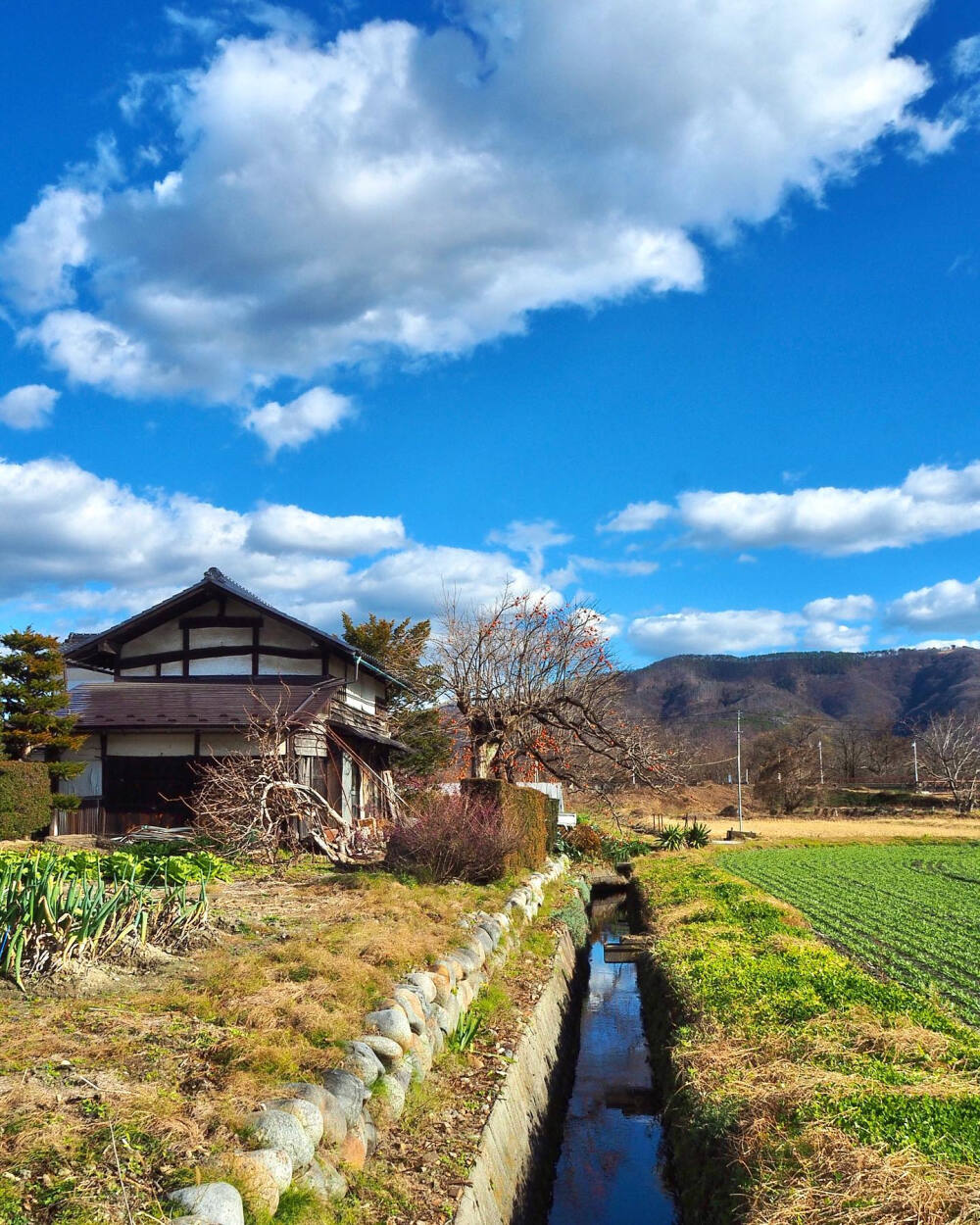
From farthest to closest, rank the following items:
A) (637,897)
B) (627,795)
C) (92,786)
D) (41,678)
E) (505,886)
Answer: (627,795)
(637,897)
(92,786)
(41,678)
(505,886)

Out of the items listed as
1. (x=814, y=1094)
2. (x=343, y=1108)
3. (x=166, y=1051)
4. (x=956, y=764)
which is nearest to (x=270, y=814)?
(x=166, y=1051)

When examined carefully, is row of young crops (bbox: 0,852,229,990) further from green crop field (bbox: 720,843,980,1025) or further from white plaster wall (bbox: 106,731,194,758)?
white plaster wall (bbox: 106,731,194,758)

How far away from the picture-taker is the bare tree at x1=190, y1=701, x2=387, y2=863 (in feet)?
48.2

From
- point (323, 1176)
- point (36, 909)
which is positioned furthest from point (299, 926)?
point (323, 1176)

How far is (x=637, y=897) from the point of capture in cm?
2123

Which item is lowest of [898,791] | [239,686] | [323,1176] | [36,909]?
[898,791]

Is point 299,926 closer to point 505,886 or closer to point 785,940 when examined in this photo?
point 505,886

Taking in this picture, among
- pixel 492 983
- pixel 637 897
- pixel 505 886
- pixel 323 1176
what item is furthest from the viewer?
pixel 637 897

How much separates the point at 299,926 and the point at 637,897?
45.2 feet

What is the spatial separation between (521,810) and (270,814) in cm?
510

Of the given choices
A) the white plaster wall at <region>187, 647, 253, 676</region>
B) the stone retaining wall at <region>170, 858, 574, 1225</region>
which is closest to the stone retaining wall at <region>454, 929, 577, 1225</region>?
the stone retaining wall at <region>170, 858, 574, 1225</region>

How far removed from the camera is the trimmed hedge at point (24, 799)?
1652cm

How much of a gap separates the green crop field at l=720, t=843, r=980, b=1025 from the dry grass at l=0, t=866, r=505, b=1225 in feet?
19.8

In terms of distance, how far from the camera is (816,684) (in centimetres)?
13675
